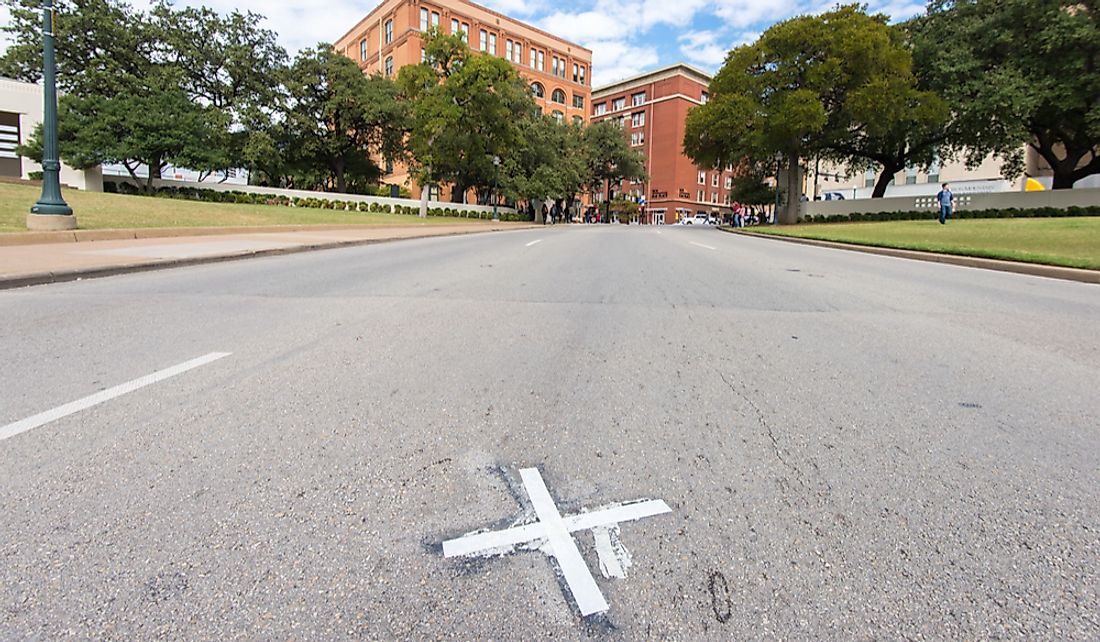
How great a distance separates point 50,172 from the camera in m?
14.0

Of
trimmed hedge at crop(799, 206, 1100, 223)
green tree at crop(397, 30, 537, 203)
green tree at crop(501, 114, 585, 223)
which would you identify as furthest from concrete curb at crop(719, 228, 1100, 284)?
green tree at crop(501, 114, 585, 223)

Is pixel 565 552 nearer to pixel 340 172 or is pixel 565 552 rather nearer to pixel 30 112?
pixel 30 112

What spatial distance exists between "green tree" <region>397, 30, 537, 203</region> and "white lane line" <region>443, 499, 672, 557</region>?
38852mm

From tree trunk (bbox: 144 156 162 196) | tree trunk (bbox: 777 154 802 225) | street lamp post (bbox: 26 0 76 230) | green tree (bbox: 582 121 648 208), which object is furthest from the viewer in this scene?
green tree (bbox: 582 121 648 208)

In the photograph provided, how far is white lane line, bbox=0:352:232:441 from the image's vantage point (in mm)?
3236

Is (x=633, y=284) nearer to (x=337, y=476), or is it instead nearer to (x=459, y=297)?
(x=459, y=297)

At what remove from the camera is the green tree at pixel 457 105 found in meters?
39.0

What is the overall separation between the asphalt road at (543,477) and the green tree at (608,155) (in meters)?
64.3

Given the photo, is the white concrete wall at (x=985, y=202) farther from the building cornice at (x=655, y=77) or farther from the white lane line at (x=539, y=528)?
the building cornice at (x=655, y=77)

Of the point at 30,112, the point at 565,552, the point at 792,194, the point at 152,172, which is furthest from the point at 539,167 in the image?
the point at 565,552

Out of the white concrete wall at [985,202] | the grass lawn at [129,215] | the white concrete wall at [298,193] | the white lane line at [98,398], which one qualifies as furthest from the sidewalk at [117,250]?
the white concrete wall at [985,202]

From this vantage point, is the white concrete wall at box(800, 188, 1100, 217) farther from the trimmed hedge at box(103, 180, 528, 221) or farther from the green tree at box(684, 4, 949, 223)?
the trimmed hedge at box(103, 180, 528, 221)

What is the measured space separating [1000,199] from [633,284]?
37.3 m

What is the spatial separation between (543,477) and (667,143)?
104 metres
